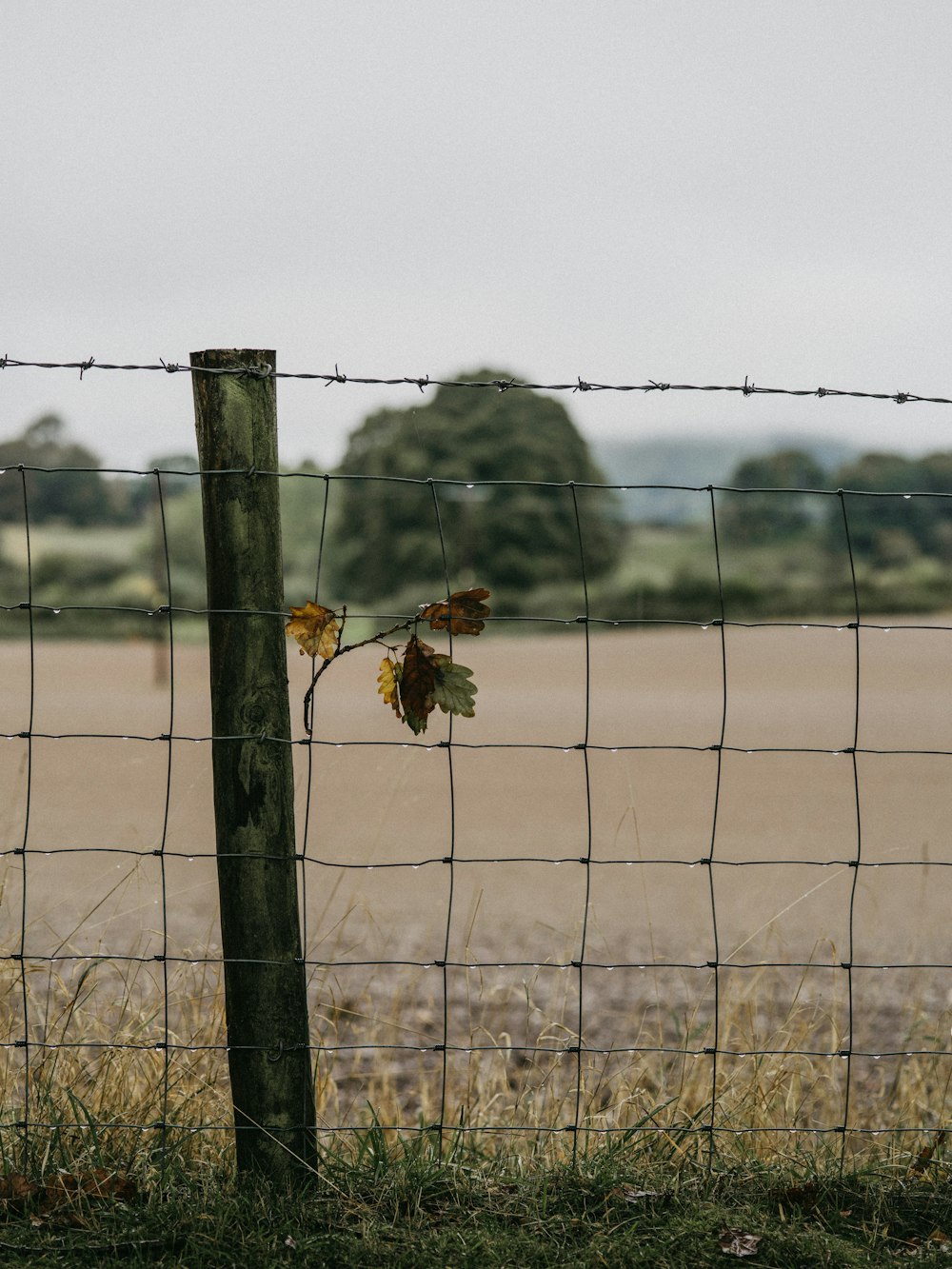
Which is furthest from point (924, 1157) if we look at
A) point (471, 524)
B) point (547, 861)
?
point (471, 524)

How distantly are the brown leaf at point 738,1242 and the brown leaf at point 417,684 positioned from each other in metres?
1.09

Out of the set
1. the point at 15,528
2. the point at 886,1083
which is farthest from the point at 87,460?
the point at 886,1083

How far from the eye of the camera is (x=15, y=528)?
45.0 metres

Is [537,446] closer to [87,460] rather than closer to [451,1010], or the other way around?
[87,460]

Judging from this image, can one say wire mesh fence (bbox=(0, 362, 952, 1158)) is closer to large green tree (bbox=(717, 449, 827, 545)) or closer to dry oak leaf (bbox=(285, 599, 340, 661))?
dry oak leaf (bbox=(285, 599, 340, 661))

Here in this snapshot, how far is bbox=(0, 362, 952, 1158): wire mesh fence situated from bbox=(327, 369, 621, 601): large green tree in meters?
22.2

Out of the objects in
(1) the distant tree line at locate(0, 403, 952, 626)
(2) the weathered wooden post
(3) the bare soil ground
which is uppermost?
(1) the distant tree line at locate(0, 403, 952, 626)

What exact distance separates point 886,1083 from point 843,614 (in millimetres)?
39990

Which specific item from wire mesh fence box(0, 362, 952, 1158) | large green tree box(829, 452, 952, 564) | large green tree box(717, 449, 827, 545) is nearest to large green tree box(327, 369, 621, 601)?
large green tree box(717, 449, 827, 545)

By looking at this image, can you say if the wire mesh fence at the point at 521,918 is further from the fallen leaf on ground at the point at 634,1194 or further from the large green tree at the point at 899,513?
the large green tree at the point at 899,513

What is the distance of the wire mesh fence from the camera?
252 cm

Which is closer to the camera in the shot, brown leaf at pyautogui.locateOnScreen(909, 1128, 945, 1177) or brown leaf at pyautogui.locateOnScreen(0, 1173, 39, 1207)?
brown leaf at pyautogui.locateOnScreen(0, 1173, 39, 1207)

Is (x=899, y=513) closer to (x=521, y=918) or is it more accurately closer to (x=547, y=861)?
(x=521, y=918)

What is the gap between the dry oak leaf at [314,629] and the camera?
232 cm
